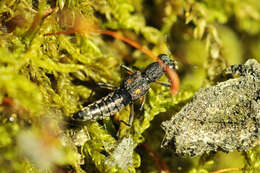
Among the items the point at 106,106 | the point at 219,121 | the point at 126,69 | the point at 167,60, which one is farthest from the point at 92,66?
the point at 219,121

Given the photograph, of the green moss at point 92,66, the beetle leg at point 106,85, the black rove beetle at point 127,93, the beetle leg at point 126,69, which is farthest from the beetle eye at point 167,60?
the beetle leg at point 106,85

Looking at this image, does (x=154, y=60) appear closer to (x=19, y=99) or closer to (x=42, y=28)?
(x=42, y=28)

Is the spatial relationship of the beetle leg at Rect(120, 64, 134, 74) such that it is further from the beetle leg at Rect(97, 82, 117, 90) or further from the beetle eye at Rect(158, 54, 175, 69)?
the beetle eye at Rect(158, 54, 175, 69)

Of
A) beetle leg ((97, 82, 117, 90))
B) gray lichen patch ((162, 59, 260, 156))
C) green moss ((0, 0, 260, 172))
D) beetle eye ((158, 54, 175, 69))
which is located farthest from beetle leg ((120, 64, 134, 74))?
gray lichen patch ((162, 59, 260, 156))

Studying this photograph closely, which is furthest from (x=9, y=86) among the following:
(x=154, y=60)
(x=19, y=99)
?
(x=154, y=60)

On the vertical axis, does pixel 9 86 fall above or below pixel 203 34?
below
